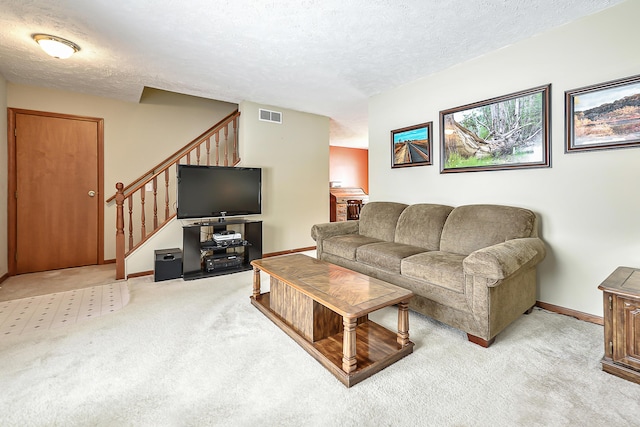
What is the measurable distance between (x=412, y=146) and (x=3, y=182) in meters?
4.88

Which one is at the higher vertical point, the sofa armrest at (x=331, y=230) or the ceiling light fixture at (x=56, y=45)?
the ceiling light fixture at (x=56, y=45)

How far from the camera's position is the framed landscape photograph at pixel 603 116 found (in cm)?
211

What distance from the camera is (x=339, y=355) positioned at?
5.77 feet

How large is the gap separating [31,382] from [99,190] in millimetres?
3319

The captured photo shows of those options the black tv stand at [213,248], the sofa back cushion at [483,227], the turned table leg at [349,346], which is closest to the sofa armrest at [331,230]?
the black tv stand at [213,248]

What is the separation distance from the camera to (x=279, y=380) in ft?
5.29

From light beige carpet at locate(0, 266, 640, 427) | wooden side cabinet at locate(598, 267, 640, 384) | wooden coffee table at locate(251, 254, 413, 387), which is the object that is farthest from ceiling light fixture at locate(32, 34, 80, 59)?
wooden side cabinet at locate(598, 267, 640, 384)

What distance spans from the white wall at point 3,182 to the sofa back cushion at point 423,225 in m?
4.56

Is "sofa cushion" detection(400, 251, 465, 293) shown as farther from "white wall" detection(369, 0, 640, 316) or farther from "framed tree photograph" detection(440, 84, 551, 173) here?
"framed tree photograph" detection(440, 84, 551, 173)

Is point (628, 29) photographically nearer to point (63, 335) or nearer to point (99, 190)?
point (63, 335)

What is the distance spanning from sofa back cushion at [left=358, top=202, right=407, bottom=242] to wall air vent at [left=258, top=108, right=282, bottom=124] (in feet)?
6.87

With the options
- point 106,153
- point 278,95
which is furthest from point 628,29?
point 106,153

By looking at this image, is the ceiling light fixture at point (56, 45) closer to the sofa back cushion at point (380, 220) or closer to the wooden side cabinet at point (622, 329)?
the sofa back cushion at point (380, 220)

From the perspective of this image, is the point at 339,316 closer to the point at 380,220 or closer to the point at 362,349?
the point at 362,349
